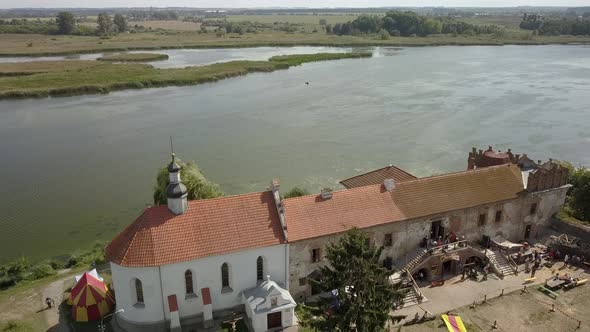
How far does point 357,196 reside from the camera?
109 feet

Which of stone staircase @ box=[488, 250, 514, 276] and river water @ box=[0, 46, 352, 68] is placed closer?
stone staircase @ box=[488, 250, 514, 276]

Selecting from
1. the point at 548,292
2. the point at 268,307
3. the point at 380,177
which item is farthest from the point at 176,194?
the point at 548,292

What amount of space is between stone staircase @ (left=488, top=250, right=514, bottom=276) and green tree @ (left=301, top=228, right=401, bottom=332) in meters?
14.5

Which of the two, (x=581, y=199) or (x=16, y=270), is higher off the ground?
(x=581, y=199)

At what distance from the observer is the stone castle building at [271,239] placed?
27891mm

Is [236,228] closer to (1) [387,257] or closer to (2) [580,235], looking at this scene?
(1) [387,257]

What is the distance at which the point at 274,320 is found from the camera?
28922mm

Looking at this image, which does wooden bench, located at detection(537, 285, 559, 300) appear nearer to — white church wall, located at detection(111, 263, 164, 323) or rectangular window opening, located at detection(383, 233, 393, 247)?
rectangular window opening, located at detection(383, 233, 393, 247)

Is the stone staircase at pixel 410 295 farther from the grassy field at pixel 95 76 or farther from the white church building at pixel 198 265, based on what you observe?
the grassy field at pixel 95 76

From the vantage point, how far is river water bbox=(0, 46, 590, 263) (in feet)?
157

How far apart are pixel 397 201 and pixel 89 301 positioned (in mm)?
20671

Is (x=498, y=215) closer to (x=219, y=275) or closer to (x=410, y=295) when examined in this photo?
(x=410, y=295)

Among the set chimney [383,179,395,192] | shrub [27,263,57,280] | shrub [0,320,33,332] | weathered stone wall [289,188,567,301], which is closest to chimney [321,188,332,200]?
weathered stone wall [289,188,567,301]

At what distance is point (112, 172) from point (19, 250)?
17.9m
